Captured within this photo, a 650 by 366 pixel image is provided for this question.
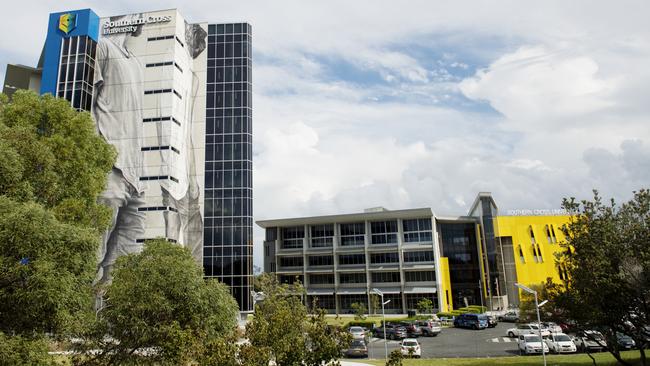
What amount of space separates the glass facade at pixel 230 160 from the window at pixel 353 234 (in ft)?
95.6

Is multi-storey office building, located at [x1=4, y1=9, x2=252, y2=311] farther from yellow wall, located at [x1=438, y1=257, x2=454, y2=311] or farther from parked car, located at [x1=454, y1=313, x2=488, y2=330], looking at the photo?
yellow wall, located at [x1=438, y1=257, x2=454, y2=311]

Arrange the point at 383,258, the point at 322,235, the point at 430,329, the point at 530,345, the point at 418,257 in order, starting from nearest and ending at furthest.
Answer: the point at 530,345, the point at 430,329, the point at 418,257, the point at 383,258, the point at 322,235

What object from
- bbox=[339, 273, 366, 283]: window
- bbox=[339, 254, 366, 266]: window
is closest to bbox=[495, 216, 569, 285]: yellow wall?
bbox=[339, 254, 366, 266]: window

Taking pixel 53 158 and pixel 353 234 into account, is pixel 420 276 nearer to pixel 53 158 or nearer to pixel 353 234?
pixel 353 234

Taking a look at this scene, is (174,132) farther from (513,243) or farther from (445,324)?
(513,243)

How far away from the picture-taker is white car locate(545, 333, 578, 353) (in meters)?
34.6

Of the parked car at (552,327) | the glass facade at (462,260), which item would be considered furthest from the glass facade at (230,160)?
the glass facade at (462,260)

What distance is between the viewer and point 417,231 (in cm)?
8338

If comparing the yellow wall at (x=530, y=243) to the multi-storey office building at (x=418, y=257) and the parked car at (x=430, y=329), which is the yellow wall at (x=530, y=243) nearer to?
the multi-storey office building at (x=418, y=257)

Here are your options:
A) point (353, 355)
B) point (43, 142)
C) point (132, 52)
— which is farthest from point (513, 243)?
point (43, 142)

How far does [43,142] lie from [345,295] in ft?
231

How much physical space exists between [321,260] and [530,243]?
39.6 meters

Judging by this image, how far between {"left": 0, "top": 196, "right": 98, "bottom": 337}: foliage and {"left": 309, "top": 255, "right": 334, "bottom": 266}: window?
72.7 m

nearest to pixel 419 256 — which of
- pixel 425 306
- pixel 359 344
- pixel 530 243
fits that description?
pixel 425 306
